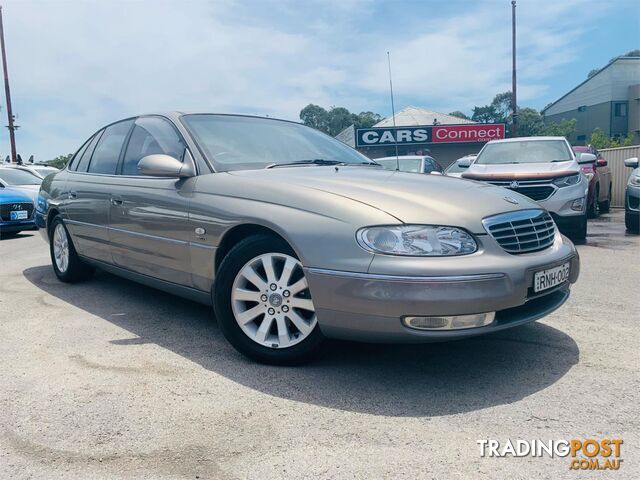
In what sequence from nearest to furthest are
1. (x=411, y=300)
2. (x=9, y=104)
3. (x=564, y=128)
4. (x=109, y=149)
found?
(x=411, y=300) → (x=109, y=149) → (x=9, y=104) → (x=564, y=128)

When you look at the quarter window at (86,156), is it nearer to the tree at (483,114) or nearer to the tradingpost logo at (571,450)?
the tradingpost logo at (571,450)

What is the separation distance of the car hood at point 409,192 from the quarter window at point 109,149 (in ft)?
5.54

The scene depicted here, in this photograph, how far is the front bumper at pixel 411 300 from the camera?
263cm

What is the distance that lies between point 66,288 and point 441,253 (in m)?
4.04

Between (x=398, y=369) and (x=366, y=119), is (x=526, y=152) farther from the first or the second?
(x=366, y=119)

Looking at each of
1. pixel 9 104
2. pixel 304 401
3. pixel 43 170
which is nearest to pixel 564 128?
pixel 9 104

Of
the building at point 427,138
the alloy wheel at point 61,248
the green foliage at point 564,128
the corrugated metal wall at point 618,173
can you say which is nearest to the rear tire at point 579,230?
the alloy wheel at point 61,248

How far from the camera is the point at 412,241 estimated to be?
2.74 metres

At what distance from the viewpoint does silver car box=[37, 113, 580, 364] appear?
270 cm

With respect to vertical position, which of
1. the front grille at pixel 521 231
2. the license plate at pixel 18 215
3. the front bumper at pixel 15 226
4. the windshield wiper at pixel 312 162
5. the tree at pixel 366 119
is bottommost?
the front bumper at pixel 15 226

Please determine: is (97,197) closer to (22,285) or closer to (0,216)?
(22,285)

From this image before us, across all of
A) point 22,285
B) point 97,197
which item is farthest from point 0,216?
point 97,197

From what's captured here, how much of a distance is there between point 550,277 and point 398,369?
3.21 feet

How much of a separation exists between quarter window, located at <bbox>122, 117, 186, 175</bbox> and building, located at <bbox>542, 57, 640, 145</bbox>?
4940 cm
